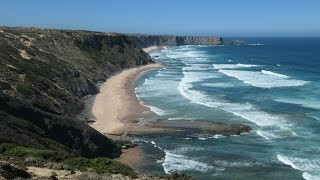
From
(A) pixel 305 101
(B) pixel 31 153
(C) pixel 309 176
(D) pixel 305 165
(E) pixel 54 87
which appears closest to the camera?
(B) pixel 31 153

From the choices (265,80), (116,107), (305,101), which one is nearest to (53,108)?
(116,107)

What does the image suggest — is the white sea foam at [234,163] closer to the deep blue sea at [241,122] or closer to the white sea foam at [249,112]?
the deep blue sea at [241,122]

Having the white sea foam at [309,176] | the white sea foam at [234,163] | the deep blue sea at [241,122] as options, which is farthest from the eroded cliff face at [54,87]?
the white sea foam at [309,176]

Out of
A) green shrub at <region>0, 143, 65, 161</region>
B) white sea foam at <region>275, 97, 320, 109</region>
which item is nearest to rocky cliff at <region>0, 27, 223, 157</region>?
green shrub at <region>0, 143, 65, 161</region>

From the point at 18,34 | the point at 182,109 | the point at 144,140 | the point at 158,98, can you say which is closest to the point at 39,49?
the point at 18,34

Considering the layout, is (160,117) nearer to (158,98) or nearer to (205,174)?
(158,98)

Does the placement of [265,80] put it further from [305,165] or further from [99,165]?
[99,165]

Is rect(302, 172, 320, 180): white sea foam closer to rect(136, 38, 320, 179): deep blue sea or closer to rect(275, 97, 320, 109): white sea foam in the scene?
rect(136, 38, 320, 179): deep blue sea
